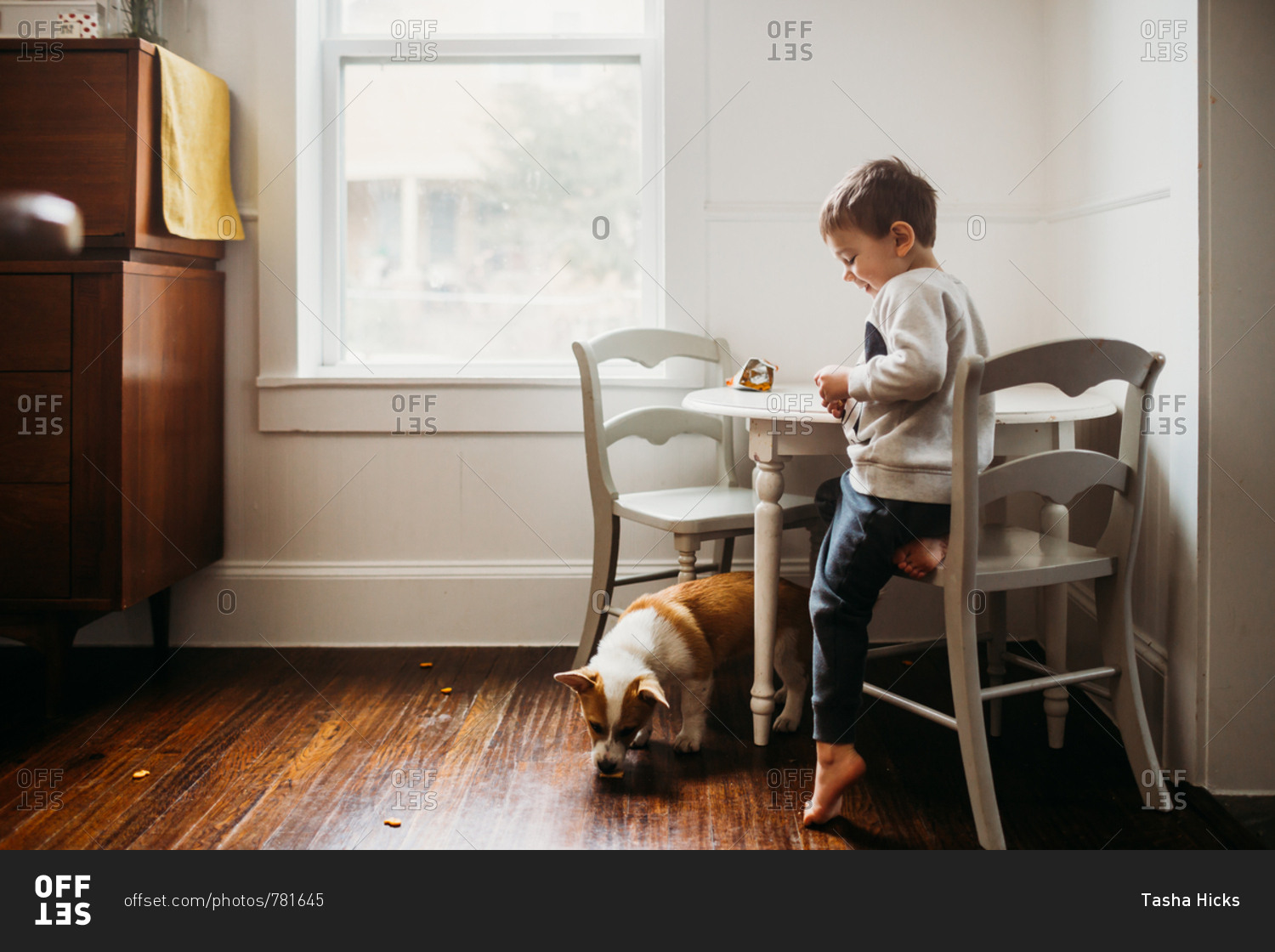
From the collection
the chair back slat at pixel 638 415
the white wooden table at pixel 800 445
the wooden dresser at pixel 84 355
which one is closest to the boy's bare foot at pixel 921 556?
the white wooden table at pixel 800 445

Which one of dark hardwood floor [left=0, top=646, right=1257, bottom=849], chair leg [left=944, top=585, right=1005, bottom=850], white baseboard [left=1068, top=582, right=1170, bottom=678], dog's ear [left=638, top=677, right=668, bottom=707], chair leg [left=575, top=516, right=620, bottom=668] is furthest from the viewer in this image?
chair leg [left=575, top=516, right=620, bottom=668]

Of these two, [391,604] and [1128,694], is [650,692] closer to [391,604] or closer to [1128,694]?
[1128,694]

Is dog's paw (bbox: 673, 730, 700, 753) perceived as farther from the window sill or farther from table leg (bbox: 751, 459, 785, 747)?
the window sill

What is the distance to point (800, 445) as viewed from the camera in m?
1.89

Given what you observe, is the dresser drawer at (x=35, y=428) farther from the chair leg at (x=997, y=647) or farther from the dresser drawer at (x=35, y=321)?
the chair leg at (x=997, y=647)

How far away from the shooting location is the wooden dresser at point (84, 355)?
2.20 meters

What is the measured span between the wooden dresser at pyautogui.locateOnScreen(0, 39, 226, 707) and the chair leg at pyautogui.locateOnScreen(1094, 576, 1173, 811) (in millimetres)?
2105

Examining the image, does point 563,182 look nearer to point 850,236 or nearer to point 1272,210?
point 850,236

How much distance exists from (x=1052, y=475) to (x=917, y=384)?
0.91 feet

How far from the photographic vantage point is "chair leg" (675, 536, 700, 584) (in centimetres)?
221

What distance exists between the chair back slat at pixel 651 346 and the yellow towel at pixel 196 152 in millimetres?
1067

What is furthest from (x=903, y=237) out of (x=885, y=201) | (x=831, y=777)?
(x=831, y=777)

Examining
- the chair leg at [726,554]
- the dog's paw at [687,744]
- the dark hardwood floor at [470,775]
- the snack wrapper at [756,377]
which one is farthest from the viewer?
the chair leg at [726,554]

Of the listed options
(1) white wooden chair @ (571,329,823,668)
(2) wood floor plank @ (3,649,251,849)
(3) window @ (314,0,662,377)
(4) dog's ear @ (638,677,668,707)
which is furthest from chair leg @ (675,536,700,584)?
(2) wood floor plank @ (3,649,251,849)
